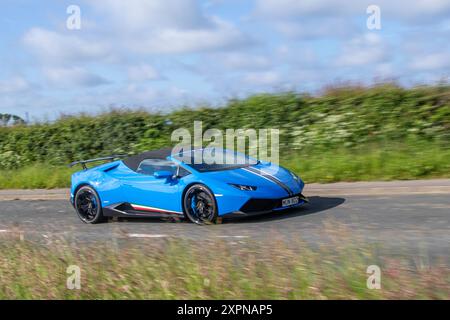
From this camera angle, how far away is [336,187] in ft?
43.6

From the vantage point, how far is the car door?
10703mm

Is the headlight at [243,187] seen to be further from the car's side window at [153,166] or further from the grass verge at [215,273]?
the grass verge at [215,273]

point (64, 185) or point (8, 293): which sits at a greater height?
point (64, 185)

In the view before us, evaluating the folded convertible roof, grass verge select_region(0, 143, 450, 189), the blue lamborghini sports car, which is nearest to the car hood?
the blue lamborghini sports car

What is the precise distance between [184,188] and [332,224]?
2646 mm

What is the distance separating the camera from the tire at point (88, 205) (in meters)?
11.8

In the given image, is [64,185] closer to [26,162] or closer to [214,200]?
[26,162]

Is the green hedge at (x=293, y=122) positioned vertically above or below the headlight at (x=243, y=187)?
above

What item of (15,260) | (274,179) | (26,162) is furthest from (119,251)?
(26,162)

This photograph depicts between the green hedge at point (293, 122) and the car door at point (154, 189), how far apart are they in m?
6.17

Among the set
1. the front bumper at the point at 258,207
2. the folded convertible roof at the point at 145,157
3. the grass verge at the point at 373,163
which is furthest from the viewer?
the grass verge at the point at 373,163

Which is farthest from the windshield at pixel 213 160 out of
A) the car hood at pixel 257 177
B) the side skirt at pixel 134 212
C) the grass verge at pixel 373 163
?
the grass verge at pixel 373 163
